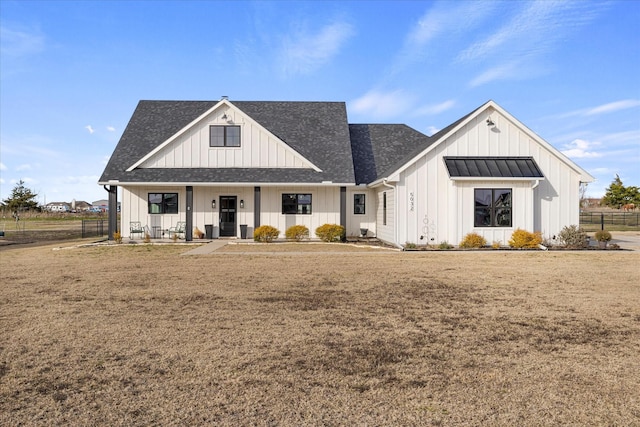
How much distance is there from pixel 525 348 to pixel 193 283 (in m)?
7.33

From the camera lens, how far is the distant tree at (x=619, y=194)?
2124 inches

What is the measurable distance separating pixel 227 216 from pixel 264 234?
336cm

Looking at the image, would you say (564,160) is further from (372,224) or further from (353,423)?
(353,423)

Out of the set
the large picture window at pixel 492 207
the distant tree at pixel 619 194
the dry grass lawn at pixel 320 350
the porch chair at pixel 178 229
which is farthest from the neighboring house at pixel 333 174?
the distant tree at pixel 619 194

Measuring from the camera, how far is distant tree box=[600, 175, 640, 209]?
5394 cm

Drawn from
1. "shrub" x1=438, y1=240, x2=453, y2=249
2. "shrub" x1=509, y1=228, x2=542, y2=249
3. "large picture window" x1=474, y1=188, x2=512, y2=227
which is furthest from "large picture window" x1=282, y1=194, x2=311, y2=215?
"shrub" x1=509, y1=228, x2=542, y2=249

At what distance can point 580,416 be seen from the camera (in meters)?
3.75

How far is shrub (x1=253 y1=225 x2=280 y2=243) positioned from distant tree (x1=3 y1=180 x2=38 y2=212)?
38.2 metres

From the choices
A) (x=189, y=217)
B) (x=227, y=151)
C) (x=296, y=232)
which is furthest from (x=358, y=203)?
(x=189, y=217)

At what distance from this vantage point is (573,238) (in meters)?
18.3

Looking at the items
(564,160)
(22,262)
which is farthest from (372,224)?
(22,262)

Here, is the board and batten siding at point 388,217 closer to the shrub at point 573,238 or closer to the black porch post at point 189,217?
the shrub at point 573,238

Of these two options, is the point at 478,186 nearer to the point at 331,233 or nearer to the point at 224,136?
the point at 331,233

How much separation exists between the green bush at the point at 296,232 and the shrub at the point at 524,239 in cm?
954
